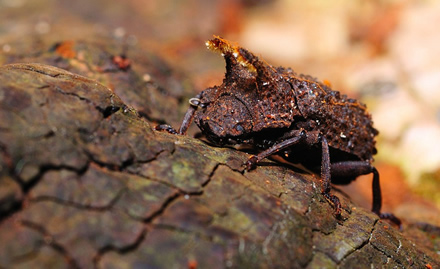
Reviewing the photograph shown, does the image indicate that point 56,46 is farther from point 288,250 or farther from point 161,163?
point 288,250

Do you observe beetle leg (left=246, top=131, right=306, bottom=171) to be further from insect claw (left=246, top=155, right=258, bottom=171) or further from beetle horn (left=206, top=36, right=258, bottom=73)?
beetle horn (left=206, top=36, right=258, bottom=73)

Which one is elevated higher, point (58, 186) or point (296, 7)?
point (296, 7)

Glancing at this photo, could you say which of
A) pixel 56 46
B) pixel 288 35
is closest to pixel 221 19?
pixel 288 35

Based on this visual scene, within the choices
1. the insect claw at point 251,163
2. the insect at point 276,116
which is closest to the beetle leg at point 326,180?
the insect at point 276,116

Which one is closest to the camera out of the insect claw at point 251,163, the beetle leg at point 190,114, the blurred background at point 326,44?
the insect claw at point 251,163

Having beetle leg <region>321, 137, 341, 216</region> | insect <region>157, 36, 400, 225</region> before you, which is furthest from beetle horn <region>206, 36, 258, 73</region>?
beetle leg <region>321, 137, 341, 216</region>

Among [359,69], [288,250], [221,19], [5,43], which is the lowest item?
[288,250]

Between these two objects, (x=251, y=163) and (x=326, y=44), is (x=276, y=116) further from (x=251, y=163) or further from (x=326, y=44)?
(x=326, y=44)

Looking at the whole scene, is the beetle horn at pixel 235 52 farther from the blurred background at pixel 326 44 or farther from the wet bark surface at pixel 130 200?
the blurred background at pixel 326 44
